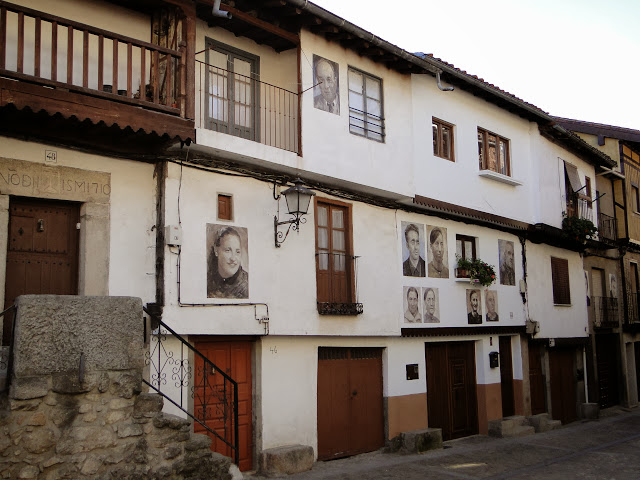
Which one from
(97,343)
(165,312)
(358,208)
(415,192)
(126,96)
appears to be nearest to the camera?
(97,343)

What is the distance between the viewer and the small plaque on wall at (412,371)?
44.2 ft

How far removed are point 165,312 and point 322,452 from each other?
13.4 feet

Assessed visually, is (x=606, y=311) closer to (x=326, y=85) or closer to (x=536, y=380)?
(x=536, y=380)

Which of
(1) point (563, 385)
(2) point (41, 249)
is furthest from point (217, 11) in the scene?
(1) point (563, 385)

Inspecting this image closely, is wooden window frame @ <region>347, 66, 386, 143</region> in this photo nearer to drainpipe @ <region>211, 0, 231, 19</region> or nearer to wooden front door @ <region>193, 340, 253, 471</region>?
drainpipe @ <region>211, 0, 231, 19</region>

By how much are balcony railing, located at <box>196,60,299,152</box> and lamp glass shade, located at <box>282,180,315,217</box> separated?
1.10 meters

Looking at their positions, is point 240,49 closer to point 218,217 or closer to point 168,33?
point 168,33

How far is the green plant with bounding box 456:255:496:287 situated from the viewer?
14.8 metres

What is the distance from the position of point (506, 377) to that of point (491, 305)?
204cm

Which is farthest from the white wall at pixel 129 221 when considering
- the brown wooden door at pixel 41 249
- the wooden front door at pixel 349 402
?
the wooden front door at pixel 349 402

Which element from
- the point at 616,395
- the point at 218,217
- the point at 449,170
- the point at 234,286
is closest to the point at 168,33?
the point at 218,217

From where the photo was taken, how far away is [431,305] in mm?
13969

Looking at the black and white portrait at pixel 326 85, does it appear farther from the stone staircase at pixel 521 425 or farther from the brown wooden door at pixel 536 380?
the brown wooden door at pixel 536 380

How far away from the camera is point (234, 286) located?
10352 mm
